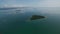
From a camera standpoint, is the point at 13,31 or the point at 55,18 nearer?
the point at 13,31

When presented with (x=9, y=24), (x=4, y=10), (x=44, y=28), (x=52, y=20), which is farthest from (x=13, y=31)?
(x=52, y=20)

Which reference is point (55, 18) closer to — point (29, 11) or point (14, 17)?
point (29, 11)

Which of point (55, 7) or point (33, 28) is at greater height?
point (55, 7)

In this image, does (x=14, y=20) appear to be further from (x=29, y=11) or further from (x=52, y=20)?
(x=52, y=20)

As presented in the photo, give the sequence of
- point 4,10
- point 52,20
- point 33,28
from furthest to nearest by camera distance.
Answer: point 52,20, point 33,28, point 4,10

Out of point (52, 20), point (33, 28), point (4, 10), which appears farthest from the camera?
point (52, 20)

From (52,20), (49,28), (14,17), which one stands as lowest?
(49,28)

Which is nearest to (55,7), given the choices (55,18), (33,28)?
(55,18)
